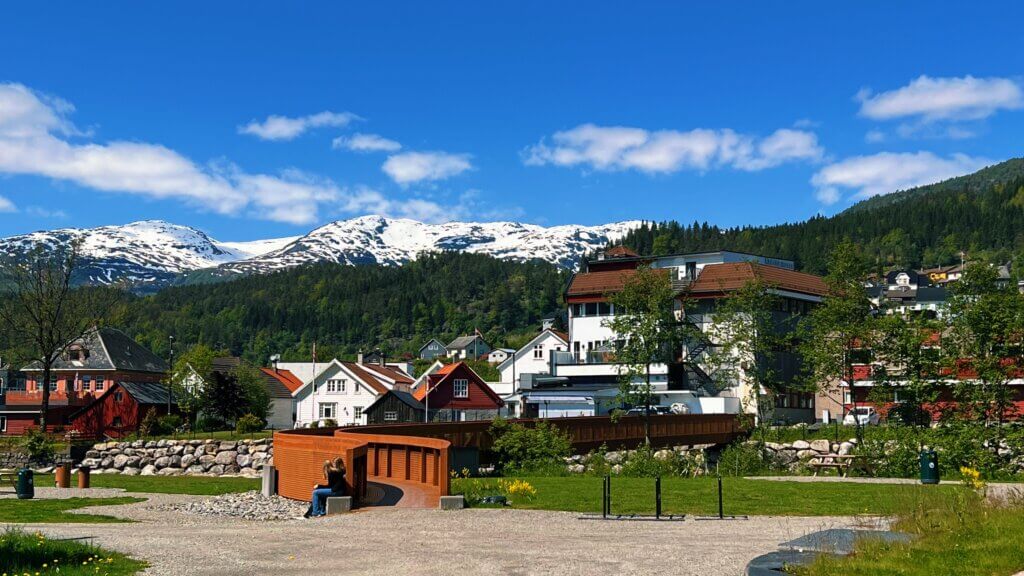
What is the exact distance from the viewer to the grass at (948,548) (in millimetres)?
12047

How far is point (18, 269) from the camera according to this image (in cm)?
7462

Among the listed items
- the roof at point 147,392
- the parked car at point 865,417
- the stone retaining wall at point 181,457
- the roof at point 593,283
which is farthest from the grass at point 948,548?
the roof at point 147,392

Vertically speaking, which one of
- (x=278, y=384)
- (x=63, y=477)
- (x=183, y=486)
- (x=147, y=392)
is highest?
(x=278, y=384)

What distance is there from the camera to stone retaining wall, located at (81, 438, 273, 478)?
56.7 meters

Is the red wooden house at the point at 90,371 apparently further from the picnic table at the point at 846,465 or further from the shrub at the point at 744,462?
the picnic table at the point at 846,465

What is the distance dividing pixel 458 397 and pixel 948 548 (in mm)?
75108

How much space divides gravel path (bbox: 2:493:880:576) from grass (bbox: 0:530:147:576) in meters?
0.55

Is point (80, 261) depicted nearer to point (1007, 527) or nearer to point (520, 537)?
point (520, 537)

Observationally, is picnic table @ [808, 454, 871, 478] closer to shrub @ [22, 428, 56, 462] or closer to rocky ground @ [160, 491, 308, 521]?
rocky ground @ [160, 491, 308, 521]

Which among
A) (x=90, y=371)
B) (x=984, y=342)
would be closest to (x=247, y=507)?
(x=984, y=342)

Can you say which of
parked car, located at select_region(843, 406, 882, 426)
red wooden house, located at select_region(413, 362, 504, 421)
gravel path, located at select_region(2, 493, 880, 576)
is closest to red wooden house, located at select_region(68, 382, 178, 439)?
red wooden house, located at select_region(413, 362, 504, 421)

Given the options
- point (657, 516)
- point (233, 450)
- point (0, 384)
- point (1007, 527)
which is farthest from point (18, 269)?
point (1007, 527)

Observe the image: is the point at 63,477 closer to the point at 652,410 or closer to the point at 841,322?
the point at 652,410

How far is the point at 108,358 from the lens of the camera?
99.4 meters
